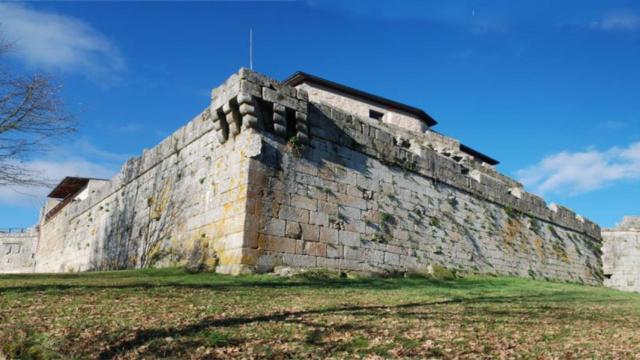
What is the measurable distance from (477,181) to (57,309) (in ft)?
49.2

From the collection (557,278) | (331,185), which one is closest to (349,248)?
(331,185)

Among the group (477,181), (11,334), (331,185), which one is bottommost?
(11,334)

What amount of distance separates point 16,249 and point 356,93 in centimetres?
2946

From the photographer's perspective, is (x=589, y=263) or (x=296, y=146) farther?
(x=589, y=263)

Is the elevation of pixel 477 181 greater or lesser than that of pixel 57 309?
greater

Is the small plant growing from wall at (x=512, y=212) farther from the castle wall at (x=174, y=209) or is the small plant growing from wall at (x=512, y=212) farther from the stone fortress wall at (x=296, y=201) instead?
the castle wall at (x=174, y=209)

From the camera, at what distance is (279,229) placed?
11906 mm

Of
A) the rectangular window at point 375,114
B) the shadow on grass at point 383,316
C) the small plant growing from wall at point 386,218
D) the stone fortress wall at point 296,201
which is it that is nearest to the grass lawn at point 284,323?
the shadow on grass at point 383,316

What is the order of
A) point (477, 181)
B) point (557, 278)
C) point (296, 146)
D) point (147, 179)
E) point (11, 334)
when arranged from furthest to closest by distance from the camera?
point (557, 278) < point (477, 181) < point (147, 179) < point (296, 146) < point (11, 334)

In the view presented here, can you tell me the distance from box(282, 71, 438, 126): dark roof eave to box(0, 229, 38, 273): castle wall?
25449 millimetres

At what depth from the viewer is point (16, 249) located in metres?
40.9

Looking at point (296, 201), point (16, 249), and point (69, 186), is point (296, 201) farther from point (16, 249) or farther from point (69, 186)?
point (16, 249)

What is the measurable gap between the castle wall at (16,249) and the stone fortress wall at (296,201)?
23.4 meters

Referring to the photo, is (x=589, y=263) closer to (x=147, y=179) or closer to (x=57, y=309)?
(x=147, y=179)
